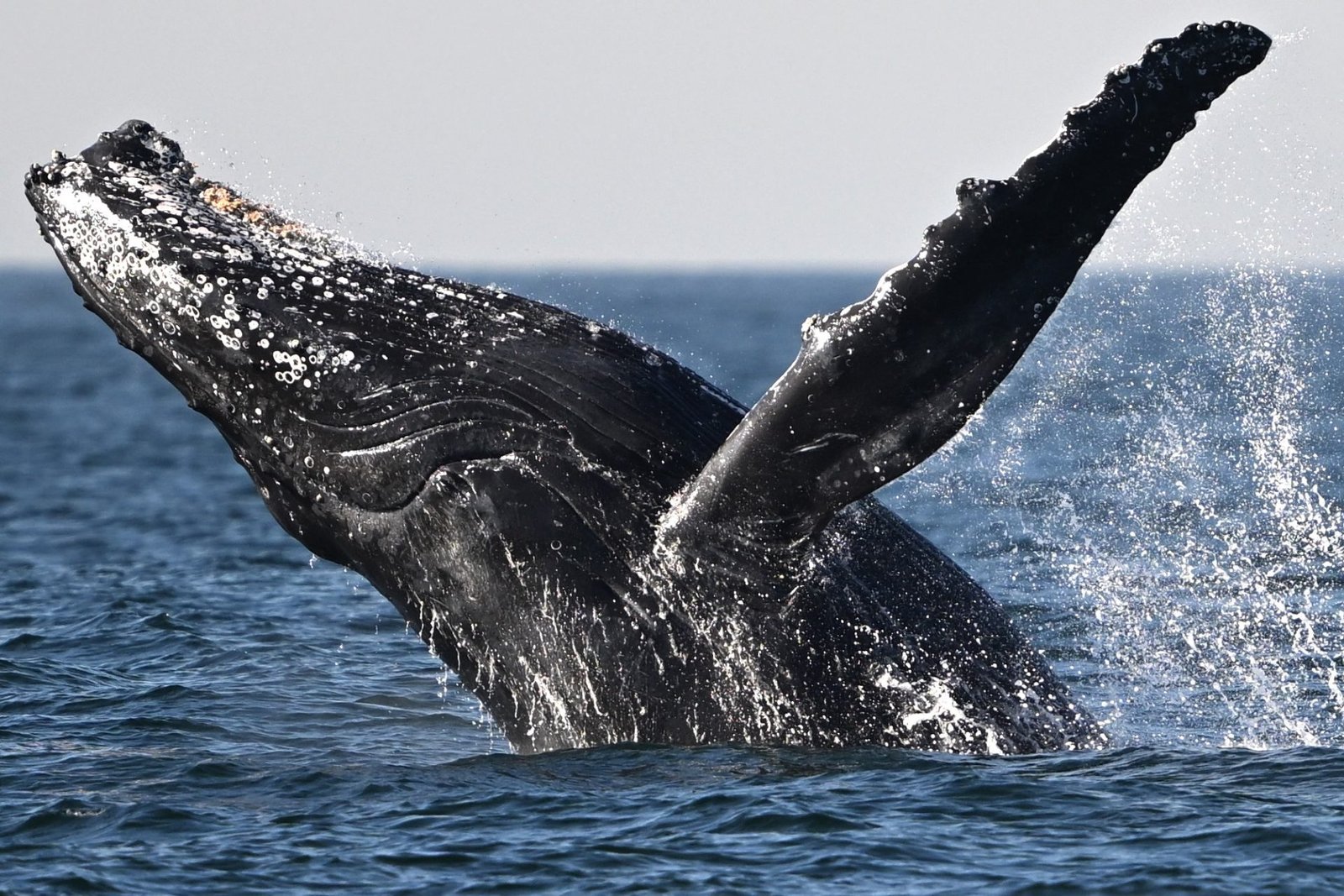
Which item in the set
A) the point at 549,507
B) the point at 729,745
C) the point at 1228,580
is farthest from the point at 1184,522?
the point at 549,507

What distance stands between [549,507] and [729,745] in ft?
5.48

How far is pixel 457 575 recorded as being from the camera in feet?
33.0

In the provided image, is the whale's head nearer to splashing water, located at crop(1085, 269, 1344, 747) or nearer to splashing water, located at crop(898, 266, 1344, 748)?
splashing water, located at crop(898, 266, 1344, 748)

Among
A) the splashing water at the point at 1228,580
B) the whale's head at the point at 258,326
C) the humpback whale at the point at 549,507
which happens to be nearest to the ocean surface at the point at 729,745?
the splashing water at the point at 1228,580

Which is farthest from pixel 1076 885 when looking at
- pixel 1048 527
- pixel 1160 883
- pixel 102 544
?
pixel 102 544

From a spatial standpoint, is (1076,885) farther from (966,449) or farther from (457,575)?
(966,449)

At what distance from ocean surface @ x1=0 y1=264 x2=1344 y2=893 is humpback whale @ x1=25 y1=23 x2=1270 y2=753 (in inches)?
14.9

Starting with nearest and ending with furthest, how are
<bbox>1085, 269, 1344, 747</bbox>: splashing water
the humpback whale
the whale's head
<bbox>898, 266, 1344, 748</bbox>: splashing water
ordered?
the humpback whale
the whale's head
<bbox>1085, 269, 1344, 747</bbox>: splashing water
<bbox>898, 266, 1344, 748</bbox>: splashing water

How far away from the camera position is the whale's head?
1002cm

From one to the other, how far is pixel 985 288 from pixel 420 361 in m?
3.35

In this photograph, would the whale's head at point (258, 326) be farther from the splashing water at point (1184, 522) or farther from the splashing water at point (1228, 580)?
the splashing water at point (1228, 580)

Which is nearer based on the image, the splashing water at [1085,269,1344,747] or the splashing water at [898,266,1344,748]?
the splashing water at [1085,269,1344,747]

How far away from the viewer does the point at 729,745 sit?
9.96 meters

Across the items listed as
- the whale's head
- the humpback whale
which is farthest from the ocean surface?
the whale's head
